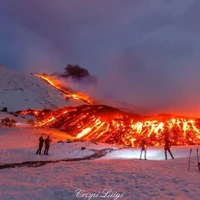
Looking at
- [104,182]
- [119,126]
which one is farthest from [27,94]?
[104,182]

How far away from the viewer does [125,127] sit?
169 ft

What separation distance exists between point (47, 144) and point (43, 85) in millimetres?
91524

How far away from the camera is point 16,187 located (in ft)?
46.8

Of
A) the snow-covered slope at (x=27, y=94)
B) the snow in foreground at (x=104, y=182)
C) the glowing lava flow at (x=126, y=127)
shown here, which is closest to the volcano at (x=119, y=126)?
the glowing lava flow at (x=126, y=127)

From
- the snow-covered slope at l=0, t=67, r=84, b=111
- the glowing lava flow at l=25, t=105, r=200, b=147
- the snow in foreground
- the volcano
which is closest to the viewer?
the snow in foreground

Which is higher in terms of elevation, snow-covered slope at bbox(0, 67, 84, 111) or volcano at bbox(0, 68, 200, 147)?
snow-covered slope at bbox(0, 67, 84, 111)

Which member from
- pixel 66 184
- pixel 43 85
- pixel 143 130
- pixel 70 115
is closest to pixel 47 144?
pixel 66 184

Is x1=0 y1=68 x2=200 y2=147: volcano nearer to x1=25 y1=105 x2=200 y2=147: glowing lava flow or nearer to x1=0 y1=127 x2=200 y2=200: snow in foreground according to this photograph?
x1=25 y1=105 x2=200 y2=147: glowing lava flow

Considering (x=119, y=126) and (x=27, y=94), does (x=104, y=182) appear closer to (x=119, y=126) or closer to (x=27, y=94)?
(x=119, y=126)

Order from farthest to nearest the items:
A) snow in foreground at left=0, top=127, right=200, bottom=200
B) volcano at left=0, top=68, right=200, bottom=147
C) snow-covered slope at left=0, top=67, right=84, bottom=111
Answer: snow-covered slope at left=0, top=67, right=84, bottom=111 → volcano at left=0, top=68, right=200, bottom=147 → snow in foreground at left=0, top=127, right=200, bottom=200

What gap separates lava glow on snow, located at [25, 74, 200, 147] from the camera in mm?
45969

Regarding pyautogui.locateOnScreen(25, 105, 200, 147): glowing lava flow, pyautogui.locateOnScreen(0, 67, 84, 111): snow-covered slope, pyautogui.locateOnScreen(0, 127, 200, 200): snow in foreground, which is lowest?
pyautogui.locateOnScreen(0, 127, 200, 200): snow in foreground

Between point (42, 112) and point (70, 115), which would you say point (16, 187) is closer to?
point (70, 115)

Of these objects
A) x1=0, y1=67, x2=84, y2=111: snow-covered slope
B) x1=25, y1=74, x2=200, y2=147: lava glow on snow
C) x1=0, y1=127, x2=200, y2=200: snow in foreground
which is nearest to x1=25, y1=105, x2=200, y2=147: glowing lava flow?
x1=25, y1=74, x2=200, y2=147: lava glow on snow
